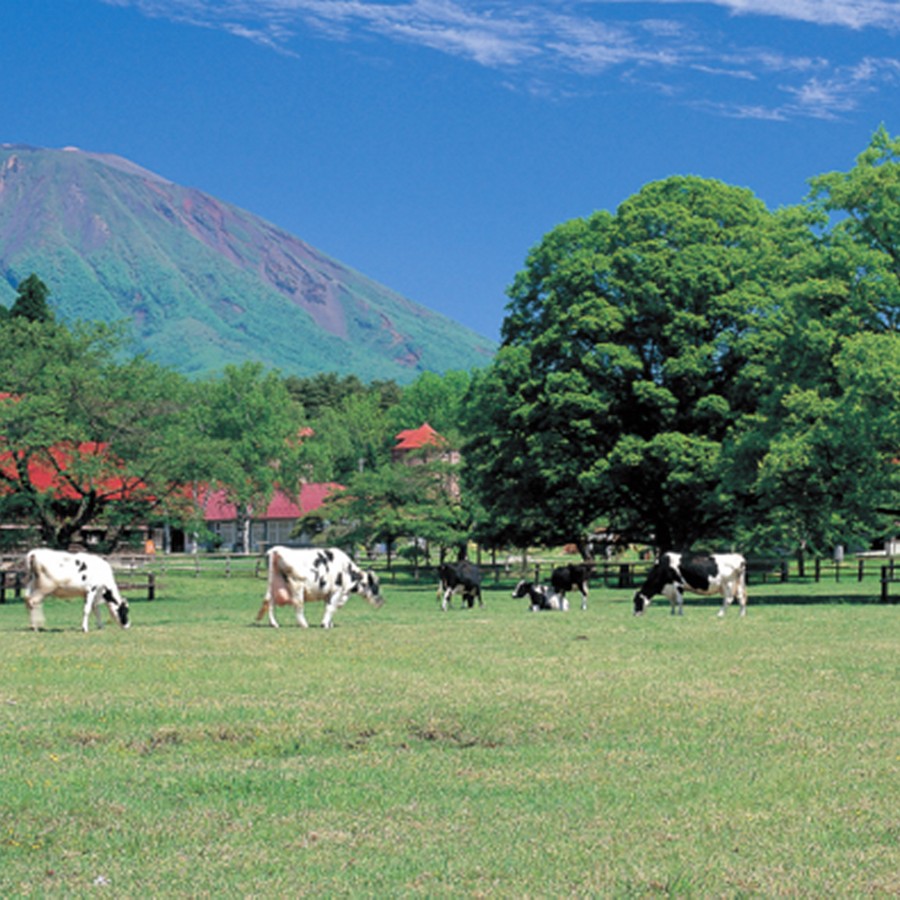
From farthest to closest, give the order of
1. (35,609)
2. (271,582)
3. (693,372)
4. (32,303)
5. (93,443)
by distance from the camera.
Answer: (32,303), (93,443), (693,372), (35,609), (271,582)

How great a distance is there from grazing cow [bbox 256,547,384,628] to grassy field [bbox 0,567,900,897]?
16.5 ft

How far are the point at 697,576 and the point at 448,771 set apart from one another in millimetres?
20218

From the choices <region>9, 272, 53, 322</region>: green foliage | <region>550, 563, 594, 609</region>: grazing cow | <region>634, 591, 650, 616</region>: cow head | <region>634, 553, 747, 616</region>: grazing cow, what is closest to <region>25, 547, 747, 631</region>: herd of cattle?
<region>634, 553, 747, 616</region>: grazing cow

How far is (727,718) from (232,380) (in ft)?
310

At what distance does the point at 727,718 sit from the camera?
40.4ft

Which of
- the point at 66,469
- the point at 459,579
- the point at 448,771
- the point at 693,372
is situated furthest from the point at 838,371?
the point at 448,771

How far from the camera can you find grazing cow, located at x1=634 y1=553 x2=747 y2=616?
29172mm

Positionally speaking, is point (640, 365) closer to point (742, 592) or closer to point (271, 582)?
point (742, 592)

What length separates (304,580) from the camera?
24.6 metres

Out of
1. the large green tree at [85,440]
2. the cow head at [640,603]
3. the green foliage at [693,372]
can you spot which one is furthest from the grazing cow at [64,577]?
the large green tree at [85,440]

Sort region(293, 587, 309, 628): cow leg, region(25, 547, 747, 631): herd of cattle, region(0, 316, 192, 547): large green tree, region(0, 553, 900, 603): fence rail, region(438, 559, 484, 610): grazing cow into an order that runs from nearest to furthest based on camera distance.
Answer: region(25, 547, 747, 631): herd of cattle → region(293, 587, 309, 628): cow leg → region(438, 559, 484, 610): grazing cow → region(0, 316, 192, 547): large green tree → region(0, 553, 900, 603): fence rail

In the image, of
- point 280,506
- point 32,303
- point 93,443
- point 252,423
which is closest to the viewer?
point 93,443

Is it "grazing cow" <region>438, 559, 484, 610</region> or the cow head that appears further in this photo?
"grazing cow" <region>438, 559, 484, 610</region>

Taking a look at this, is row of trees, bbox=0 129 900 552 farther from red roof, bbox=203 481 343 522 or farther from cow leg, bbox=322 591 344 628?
red roof, bbox=203 481 343 522
